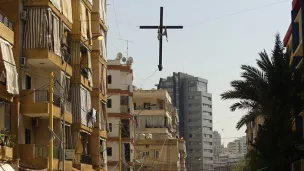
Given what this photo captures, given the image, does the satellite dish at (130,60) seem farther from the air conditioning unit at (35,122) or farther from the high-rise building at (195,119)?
the high-rise building at (195,119)

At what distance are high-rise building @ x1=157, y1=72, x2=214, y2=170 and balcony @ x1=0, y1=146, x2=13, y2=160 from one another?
147333 millimetres

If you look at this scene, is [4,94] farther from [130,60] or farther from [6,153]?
[130,60]

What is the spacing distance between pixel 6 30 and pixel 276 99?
15.1 m

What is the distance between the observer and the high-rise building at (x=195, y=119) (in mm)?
181238

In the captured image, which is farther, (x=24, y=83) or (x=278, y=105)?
(x=278, y=105)

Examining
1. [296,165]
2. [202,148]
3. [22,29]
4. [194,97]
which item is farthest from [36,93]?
[194,97]

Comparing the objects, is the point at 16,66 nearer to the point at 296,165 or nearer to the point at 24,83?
the point at 24,83

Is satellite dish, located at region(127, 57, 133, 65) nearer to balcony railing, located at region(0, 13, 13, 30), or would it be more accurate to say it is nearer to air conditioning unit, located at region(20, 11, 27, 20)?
air conditioning unit, located at region(20, 11, 27, 20)

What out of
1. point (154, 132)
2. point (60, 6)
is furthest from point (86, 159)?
point (154, 132)

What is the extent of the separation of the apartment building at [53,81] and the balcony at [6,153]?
6.58 ft

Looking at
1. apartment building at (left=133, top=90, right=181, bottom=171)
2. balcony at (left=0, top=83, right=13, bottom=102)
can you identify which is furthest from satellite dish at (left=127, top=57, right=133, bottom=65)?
balcony at (left=0, top=83, right=13, bottom=102)

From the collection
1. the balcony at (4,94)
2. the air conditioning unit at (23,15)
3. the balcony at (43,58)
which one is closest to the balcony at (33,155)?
the balcony at (4,94)

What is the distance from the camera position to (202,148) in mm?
181250

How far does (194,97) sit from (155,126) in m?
102
